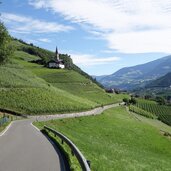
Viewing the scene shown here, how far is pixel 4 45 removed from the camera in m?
60.3

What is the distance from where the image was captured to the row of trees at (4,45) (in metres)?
58.9

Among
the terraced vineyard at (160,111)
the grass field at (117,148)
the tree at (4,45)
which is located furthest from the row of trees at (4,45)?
the terraced vineyard at (160,111)

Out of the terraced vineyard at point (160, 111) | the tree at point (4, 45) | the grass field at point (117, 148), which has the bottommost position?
the terraced vineyard at point (160, 111)

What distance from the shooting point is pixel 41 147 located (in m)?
24.1

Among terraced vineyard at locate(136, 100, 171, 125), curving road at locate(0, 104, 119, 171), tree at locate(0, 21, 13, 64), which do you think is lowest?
terraced vineyard at locate(136, 100, 171, 125)

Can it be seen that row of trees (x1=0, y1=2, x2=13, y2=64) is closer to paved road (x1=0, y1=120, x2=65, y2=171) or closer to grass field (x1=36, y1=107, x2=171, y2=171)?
grass field (x1=36, y1=107, x2=171, y2=171)

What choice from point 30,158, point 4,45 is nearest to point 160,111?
point 4,45

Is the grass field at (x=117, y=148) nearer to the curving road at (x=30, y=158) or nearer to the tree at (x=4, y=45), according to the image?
the curving road at (x=30, y=158)

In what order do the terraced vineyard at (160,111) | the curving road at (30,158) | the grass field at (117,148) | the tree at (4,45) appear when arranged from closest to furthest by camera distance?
the curving road at (30,158), the grass field at (117,148), the tree at (4,45), the terraced vineyard at (160,111)

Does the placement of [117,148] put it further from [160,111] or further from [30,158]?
[160,111]

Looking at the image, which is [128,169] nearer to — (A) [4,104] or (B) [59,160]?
(B) [59,160]

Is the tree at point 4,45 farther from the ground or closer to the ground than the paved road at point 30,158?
farther from the ground

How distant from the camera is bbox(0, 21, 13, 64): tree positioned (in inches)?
2318

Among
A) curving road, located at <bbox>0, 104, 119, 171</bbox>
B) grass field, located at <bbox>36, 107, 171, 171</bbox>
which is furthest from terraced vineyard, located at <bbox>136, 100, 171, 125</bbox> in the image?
curving road, located at <bbox>0, 104, 119, 171</bbox>
